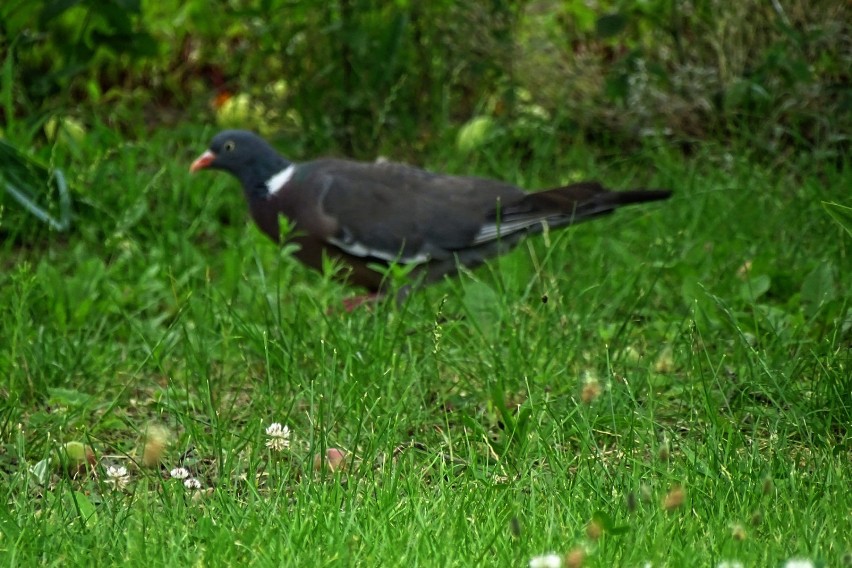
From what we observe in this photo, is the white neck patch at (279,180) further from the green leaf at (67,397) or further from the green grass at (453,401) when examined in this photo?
the green leaf at (67,397)

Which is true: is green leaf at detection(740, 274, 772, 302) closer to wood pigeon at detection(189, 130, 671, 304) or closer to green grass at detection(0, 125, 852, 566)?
green grass at detection(0, 125, 852, 566)

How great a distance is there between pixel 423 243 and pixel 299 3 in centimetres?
182

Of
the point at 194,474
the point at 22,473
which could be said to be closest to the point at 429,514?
the point at 194,474

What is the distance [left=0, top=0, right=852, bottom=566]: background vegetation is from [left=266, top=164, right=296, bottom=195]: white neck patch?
241mm

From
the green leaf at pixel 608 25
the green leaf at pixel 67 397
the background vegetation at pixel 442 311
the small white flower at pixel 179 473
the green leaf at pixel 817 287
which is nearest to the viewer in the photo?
the background vegetation at pixel 442 311

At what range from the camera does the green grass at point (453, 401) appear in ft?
8.11

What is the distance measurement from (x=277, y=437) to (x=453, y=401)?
0.58 m

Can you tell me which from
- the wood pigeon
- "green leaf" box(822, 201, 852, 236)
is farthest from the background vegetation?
the wood pigeon

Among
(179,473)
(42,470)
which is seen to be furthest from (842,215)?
(42,470)

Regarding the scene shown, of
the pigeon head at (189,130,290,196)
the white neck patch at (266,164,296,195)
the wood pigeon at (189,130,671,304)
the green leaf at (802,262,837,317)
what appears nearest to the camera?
the green leaf at (802,262,837,317)

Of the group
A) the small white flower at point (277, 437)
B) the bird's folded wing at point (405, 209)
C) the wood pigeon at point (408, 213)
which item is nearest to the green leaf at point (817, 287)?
the wood pigeon at point (408, 213)

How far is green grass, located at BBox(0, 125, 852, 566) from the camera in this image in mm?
2473

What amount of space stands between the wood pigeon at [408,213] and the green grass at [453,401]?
0.54 ft

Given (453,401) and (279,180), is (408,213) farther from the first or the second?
(453,401)
